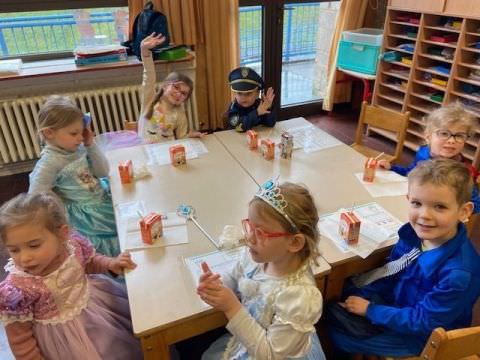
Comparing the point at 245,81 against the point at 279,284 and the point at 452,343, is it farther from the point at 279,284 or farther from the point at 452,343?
the point at 452,343

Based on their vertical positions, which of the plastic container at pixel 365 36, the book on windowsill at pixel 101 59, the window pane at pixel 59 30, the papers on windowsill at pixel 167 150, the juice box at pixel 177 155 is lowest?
the papers on windowsill at pixel 167 150

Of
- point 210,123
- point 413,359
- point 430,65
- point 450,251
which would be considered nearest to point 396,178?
point 450,251

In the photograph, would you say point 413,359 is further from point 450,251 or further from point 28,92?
point 28,92

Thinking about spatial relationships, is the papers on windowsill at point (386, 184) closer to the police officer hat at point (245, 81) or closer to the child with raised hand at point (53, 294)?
the police officer hat at point (245, 81)

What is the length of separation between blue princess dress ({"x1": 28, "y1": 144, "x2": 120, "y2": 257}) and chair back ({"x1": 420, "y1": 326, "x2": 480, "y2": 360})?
139 cm

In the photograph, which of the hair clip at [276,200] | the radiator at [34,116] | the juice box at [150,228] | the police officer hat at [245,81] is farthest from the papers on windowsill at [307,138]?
the radiator at [34,116]

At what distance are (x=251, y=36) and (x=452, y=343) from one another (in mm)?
3608

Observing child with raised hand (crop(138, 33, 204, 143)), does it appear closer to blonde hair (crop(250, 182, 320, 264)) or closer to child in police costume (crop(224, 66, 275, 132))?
child in police costume (crop(224, 66, 275, 132))

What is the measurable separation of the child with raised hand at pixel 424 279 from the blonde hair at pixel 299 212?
42 cm

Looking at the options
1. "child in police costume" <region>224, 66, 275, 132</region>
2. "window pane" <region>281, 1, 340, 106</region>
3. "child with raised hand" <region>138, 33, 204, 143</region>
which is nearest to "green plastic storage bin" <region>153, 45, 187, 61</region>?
"child with raised hand" <region>138, 33, 204, 143</region>

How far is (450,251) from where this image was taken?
1.17 meters

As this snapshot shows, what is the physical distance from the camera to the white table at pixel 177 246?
3.62 feet

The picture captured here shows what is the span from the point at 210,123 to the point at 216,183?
2.10 meters

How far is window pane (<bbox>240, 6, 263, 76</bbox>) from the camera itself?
3.78 meters
